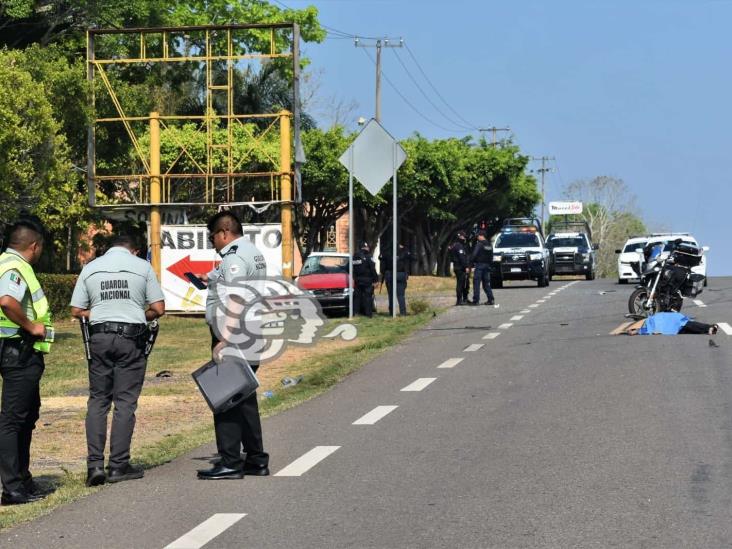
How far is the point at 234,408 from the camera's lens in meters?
8.66

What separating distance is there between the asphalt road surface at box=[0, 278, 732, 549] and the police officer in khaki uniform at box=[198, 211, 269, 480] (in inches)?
4.6

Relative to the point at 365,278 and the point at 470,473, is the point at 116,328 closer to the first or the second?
the point at 470,473

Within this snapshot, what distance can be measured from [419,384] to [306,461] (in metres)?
4.89

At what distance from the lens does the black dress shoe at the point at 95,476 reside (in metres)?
8.64

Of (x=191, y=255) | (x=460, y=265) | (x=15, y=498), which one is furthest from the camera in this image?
(x=460, y=265)

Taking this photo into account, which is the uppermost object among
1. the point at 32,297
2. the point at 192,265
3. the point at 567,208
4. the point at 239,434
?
the point at 567,208

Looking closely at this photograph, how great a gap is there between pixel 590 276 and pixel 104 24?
21.2 metres

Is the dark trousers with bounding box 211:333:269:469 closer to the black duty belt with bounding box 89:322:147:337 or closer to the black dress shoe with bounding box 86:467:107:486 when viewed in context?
the black duty belt with bounding box 89:322:147:337

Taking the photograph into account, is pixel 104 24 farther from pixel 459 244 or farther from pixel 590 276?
pixel 590 276

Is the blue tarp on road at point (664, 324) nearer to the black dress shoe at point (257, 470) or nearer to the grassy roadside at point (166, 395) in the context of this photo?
the grassy roadside at point (166, 395)

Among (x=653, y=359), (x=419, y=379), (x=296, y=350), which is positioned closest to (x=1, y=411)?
(x=419, y=379)

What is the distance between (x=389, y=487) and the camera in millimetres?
8094

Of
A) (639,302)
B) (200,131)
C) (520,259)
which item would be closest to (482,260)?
(639,302)

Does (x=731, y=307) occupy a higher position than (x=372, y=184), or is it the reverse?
(x=372, y=184)
